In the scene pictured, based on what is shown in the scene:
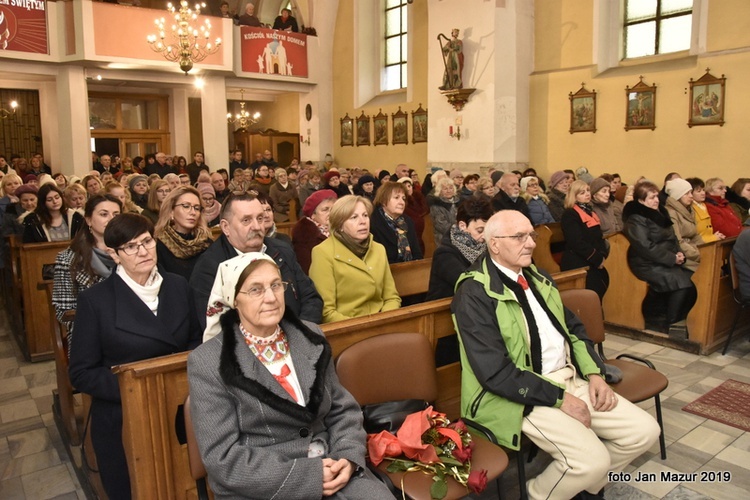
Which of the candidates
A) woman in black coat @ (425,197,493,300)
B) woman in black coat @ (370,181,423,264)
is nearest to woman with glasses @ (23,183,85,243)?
woman in black coat @ (370,181,423,264)

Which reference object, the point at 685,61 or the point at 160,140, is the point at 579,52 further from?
the point at 160,140

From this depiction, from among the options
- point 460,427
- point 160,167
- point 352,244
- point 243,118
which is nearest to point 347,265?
point 352,244

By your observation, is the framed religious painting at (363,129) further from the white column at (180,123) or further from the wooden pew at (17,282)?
the wooden pew at (17,282)

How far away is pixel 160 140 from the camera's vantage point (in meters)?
16.4

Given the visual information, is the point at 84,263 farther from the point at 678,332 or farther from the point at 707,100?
the point at 707,100

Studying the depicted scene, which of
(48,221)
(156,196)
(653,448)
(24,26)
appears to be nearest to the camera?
(653,448)

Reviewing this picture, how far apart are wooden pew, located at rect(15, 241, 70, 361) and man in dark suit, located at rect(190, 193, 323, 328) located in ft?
8.39

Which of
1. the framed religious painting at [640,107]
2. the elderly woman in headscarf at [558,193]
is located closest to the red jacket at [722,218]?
the elderly woman in headscarf at [558,193]

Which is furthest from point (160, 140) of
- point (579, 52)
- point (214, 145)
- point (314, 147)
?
point (579, 52)

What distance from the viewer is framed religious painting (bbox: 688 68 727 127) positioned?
9.26 meters

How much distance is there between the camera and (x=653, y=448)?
352 centimetres

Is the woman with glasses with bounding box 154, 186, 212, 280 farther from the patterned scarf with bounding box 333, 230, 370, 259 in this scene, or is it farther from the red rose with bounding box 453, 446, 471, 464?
the red rose with bounding box 453, 446, 471, 464

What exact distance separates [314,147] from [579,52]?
7634 mm

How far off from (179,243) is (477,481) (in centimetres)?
227
